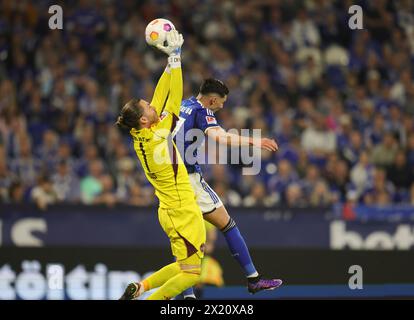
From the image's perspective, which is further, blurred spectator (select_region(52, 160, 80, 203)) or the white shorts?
blurred spectator (select_region(52, 160, 80, 203))

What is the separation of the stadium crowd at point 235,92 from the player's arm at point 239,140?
5.57 metres

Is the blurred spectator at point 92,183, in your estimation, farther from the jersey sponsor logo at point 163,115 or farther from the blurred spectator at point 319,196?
the jersey sponsor logo at point 163,115

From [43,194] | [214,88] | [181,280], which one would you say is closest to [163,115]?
[214,88]

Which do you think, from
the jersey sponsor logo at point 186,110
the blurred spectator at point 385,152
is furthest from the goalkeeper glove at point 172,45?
the blurred spectator at point 385,152

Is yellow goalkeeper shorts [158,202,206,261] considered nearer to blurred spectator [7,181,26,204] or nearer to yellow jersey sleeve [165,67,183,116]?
yellow jersey sleeve [165,67,183,116]

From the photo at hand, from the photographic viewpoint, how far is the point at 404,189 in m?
16.7

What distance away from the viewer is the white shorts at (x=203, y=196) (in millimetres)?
9969

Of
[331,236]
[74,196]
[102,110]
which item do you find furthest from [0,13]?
[331,236]

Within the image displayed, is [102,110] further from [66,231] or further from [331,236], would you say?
[331,236]

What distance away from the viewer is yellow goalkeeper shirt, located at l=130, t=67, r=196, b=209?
9391 mm

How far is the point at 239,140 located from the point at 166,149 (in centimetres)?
73

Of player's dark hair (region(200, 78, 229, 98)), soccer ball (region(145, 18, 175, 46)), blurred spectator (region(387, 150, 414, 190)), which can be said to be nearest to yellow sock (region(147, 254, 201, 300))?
player's dark hair (region(200, 78, 229, 98))

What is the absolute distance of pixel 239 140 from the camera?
9305 millimetres

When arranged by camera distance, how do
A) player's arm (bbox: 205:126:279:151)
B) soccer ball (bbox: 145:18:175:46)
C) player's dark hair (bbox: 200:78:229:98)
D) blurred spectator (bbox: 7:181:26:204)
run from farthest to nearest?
1. blurred spectator (bbox: 7:181:26:204)
2. player's dark hair (bbox: 200:78:229:98)
3. soccer ball (bbox: 145:18:175:46)
4. player's arm (bbox: 205:126:279:151)
